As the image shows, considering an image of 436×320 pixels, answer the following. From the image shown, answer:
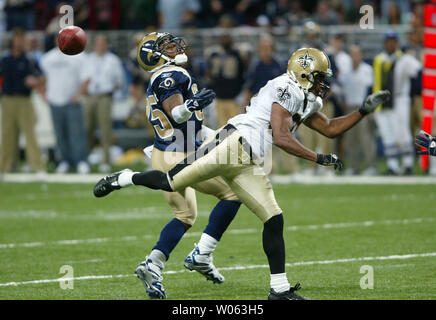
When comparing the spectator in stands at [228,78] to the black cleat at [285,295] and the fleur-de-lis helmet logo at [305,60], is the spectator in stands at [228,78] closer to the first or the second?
the fleur-de-lis helmet logo at [305,60]

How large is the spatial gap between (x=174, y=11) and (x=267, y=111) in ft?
45.2

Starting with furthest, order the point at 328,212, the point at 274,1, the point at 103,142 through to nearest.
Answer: the point at 274,1
the point at 103,142
the point at 328,212

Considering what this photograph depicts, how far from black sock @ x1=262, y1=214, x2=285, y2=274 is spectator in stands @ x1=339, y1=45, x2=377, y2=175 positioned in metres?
8.83

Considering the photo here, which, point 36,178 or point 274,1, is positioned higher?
point 274,1

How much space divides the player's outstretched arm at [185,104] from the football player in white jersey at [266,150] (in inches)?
9.5

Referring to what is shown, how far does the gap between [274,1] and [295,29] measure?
2.70 m

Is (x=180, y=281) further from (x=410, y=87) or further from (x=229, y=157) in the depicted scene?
(x=410, y=87)

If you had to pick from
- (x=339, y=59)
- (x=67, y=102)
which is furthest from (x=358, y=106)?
(x=67, y=102)

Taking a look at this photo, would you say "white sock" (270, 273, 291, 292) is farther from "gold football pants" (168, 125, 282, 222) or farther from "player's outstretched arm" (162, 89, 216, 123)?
"player's outstretched arm" (162, 89, 216, 123)

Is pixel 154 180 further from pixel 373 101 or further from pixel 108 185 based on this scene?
pixel 373 101

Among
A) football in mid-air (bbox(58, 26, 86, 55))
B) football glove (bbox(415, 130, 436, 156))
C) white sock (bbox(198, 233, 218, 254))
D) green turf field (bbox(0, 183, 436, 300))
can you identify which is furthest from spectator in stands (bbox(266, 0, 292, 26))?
white sock (bbox(198, 233, 218, 254))

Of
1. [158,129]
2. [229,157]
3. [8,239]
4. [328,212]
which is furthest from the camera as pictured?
[328,212]

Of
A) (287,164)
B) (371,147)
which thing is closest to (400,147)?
(371,147)

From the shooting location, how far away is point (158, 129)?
6.43 metres
